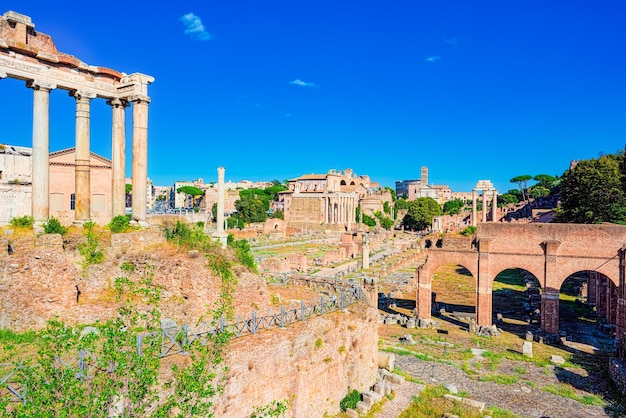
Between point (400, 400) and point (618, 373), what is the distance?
8.79 metres

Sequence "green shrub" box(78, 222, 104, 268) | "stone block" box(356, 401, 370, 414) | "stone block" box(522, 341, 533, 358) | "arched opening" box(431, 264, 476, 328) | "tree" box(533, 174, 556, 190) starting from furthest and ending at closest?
"tree" box(533, 174, 556, 190) < "arched opening" box(431, 264, 476, 328) < "stone block" box(522, 341, 533, 358) < "green shrub" box(78, 222, 104, 268) < "stone block" box(356, 401, 370, 414)

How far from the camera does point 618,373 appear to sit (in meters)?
16.5

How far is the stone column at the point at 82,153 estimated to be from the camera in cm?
1706

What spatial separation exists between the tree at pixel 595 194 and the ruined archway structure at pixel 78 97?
1564 inches

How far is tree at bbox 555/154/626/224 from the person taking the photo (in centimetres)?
4000

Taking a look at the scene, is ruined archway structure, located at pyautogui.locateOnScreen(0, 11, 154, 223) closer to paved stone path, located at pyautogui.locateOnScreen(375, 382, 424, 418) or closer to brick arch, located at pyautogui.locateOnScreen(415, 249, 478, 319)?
paved stone path, located at pyautogui.locateOnScreen(375, 382, 424, 418)

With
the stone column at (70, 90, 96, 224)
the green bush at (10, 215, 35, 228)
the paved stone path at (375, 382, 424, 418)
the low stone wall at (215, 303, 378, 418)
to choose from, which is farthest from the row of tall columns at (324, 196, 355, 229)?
the green bush at (10, 215, 35, 228)

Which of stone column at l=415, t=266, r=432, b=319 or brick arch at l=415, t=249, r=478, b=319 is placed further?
stone column at l=415, t=266, r=432, b=319

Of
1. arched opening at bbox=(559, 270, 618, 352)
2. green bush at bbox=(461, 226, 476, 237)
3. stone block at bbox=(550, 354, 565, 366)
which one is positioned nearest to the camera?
stone block at bbox=(550, 354, 565, 366)

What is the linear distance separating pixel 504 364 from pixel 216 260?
1349 centimetres

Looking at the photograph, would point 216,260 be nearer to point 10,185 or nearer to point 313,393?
point 313,393

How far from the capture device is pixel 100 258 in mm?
14484

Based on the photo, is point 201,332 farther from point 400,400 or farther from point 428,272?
point 428,272

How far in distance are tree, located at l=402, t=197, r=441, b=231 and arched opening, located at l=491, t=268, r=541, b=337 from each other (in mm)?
47491
